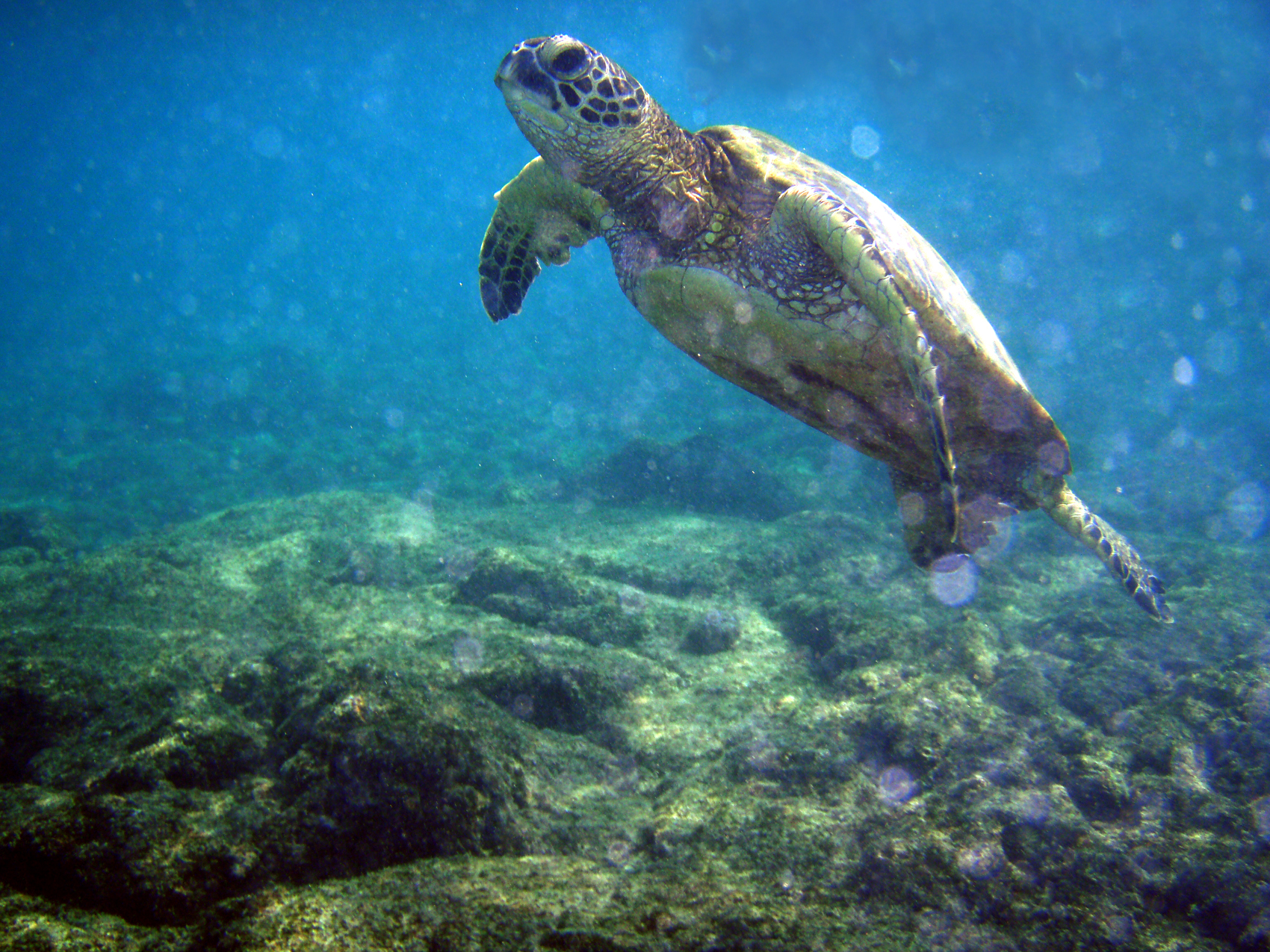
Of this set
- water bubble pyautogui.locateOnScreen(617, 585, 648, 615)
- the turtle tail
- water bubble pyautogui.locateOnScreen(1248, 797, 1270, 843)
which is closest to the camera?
water bubble pyautogui.locateOnScreen(1248, 797, 1270, 843)

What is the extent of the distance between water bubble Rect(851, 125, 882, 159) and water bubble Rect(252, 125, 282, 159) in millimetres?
71988

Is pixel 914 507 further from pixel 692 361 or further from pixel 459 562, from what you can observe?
pixel 692 361

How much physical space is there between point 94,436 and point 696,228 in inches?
748

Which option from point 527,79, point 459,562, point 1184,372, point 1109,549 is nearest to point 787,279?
point 527,79

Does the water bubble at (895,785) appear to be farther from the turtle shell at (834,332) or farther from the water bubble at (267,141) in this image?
the water bubble at (267,141)

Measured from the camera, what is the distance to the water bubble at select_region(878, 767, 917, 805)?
253cm

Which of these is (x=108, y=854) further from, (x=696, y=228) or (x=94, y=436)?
(x=94, y=436)

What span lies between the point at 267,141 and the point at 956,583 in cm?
10724

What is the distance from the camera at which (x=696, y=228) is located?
127 inches

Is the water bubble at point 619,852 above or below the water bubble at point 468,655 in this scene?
below

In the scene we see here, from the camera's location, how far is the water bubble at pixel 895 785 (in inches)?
99.4

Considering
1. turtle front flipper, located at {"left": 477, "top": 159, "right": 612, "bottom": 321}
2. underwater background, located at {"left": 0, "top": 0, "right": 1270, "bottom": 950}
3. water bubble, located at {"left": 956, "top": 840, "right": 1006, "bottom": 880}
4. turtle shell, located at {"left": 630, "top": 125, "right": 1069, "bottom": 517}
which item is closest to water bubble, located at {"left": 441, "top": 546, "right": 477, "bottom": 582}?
underwater background, located at {"left": 0, "top": 0, "right": 1270, "bottom": 950}

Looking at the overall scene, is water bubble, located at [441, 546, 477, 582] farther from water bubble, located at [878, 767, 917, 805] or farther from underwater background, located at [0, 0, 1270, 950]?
water bubble, located at [878, 767, 917, 805]

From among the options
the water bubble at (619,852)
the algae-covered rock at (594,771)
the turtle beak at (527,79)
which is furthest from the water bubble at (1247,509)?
the turtle beak at (527,79)
